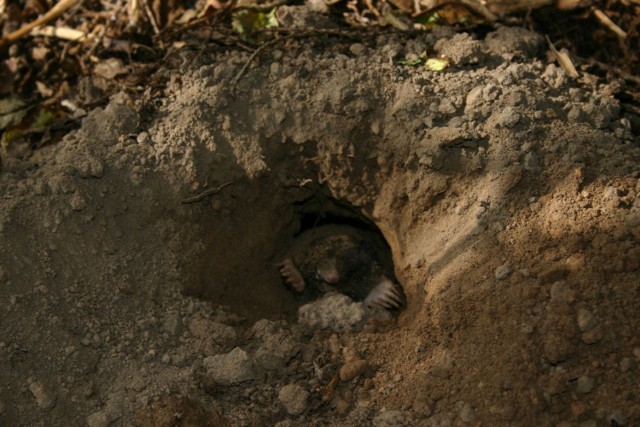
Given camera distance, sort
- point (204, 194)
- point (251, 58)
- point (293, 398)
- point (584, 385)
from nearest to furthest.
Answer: point (584, 385) < point (293, 398) < point (204, 194) < point (251, 58)

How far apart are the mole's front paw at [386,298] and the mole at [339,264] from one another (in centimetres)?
12

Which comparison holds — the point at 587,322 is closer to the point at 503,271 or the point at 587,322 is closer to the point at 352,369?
the point at 503,271

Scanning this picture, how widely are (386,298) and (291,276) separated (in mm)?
588

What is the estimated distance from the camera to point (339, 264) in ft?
11.6

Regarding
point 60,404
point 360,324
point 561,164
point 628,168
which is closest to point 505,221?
point 561,164

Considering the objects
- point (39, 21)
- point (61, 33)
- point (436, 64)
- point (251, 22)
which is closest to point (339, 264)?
point (436, 64)

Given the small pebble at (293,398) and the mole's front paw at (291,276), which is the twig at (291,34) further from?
the small pebble at (293,398)

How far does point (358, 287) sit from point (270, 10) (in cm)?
161

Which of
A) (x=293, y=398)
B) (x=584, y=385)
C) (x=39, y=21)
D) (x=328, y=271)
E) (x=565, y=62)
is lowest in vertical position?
(x=328, y=271)

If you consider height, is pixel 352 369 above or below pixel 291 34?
below

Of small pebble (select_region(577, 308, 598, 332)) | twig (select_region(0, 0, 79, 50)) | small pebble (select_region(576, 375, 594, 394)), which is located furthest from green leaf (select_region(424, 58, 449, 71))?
twig (select_region(0, 0, 79, 50))

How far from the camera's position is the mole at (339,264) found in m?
3.50

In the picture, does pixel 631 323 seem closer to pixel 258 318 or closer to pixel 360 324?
pixel 360 324

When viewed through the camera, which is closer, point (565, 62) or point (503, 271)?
point (503, 271)
